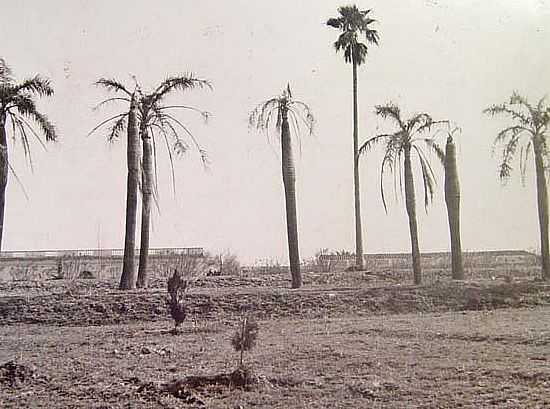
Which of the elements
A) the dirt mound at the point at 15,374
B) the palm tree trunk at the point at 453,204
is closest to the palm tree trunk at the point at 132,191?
the palm tree trunk at the point at 453,204

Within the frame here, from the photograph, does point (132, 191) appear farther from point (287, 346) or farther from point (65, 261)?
point (287, 346)

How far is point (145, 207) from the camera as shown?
14703mm

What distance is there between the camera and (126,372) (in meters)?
7.49

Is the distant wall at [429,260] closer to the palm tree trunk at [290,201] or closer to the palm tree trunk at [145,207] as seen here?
the palm tree trunk at [290,201]

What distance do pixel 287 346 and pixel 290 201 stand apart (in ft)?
24.6

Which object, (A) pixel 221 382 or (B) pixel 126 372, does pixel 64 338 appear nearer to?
(B) pixel 126 372

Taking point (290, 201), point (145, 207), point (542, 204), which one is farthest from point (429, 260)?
point (145, 207)

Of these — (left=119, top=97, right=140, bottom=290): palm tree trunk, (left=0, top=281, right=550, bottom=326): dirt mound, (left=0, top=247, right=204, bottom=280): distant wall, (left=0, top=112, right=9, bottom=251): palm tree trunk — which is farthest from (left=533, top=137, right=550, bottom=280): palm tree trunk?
(left=119, top=97, right=140, bottom=290): palm tree trunk

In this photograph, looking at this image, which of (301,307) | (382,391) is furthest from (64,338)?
(382,391)

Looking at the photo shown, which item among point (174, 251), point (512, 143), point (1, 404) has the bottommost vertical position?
point (1, 404)

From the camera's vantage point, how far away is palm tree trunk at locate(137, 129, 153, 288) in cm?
1469

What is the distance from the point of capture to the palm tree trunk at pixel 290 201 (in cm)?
1562

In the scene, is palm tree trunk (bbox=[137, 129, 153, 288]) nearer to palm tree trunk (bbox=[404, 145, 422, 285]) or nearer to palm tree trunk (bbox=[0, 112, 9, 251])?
palm tree trunk (bbox=[0, 112, 9, 251])

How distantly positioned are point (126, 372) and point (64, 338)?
3097 millimetres
